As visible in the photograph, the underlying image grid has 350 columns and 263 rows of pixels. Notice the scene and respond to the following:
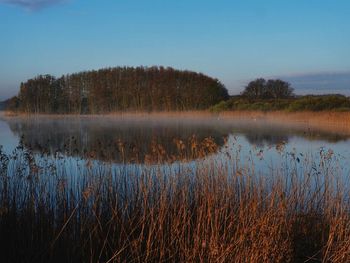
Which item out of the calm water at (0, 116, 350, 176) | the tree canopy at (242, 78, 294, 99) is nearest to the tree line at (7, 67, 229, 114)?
the tree canopy at (242, 78, 294, 99)

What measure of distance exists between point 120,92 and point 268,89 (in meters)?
17.6

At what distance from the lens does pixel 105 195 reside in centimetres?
443

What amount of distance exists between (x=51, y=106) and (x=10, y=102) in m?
4.08

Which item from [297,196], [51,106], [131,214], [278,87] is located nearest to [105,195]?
[131,214]

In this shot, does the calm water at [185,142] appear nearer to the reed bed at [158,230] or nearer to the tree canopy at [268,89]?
the reed bed at [158,230]

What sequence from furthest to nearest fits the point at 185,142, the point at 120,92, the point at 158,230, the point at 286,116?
the point at 120,92, the point at 286,116, the point at 185,142, the point at 158,230

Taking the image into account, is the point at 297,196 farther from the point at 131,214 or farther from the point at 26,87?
the point at 26,87

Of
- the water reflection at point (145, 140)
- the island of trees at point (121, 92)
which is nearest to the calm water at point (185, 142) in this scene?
the water reflection at point (145, 140)

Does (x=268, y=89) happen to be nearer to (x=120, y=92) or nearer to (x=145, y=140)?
(x=120, y=92)

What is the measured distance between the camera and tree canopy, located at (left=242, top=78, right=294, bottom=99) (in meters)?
47.9

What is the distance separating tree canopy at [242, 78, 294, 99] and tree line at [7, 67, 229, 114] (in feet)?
24.3

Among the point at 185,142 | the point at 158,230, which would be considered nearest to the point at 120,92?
the point at 185,142

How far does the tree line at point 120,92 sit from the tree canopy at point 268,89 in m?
7.41

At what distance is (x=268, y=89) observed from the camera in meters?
48.8
